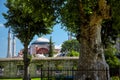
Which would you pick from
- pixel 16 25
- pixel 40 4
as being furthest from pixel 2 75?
pixel 40 4

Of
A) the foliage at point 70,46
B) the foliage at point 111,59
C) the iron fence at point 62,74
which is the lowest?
the iron fence at point 62,74

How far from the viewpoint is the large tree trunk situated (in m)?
21.6

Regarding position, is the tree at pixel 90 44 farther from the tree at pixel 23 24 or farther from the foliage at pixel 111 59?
the tree at pixel 23 24

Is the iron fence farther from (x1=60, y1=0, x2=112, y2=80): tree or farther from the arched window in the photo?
the arched window

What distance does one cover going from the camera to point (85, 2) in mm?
23297

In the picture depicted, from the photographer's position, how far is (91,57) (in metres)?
22.0

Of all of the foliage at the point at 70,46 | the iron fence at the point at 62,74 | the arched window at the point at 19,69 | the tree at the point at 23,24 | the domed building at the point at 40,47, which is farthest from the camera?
the domed building at the point at 40,47

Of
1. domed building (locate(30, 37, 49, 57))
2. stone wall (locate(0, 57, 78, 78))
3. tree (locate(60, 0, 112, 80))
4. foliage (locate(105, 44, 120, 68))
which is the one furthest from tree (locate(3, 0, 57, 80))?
domed building (locate(30, 37, 49, 57))

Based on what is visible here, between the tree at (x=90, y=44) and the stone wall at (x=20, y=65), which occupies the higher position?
the tree at (x=90, y=44)

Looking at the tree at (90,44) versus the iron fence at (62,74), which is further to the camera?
the iron fence at (62,74)

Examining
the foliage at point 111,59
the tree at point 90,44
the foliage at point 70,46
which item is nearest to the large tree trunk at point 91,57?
the tree at point 90,44

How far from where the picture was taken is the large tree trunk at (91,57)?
2159cm

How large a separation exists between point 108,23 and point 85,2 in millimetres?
15904

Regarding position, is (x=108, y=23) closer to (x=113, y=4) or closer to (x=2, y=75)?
(x=113, y=4)
